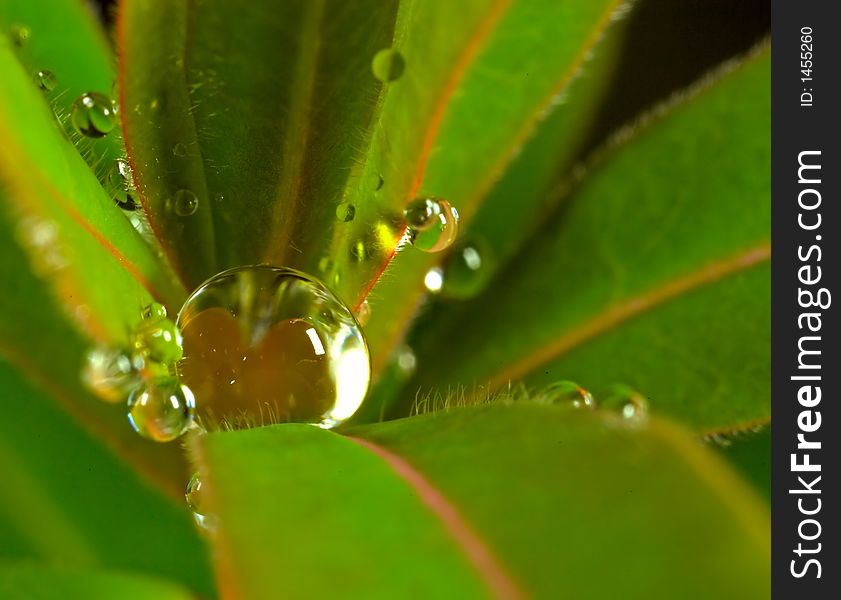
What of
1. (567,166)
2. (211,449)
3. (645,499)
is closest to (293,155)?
(211,449)

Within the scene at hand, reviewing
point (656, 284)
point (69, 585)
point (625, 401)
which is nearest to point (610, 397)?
point (625, 401)

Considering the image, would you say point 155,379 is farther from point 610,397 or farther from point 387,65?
point 610,397

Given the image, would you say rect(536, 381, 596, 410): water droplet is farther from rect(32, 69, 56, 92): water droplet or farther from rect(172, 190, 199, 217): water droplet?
rect(32, 69, 56, 92): water droplet

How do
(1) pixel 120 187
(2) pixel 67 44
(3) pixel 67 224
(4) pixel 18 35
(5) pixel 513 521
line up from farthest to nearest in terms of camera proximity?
1. (2) pixel 67 44
2. (4) pixel 18 35
3. (1) pixel 120 187
4. (3) pixel 67 224
5. (5) pixel 513 521

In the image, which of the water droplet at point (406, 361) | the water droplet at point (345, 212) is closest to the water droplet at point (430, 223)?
the water droplet at point (345, 212)

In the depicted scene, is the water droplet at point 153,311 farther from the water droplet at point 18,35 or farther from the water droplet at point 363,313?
the water droplet at point 18,35
